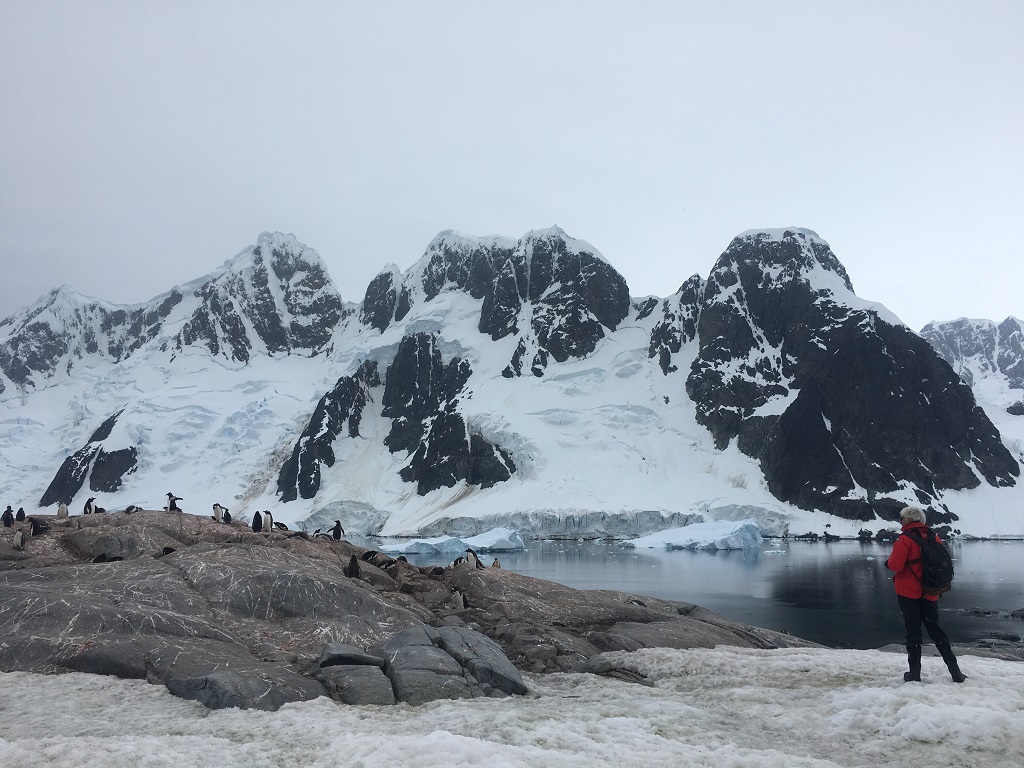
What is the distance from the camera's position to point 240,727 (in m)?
10.3

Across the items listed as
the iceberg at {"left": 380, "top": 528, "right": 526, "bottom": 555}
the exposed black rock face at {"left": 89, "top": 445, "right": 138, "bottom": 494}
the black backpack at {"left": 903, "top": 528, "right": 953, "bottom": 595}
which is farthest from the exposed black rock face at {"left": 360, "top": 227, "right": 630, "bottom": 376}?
the black backpack at {"left": 903, "top": 528, "right": 953, "bottom": 595}

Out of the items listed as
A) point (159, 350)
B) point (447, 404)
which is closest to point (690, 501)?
point (447, 404)

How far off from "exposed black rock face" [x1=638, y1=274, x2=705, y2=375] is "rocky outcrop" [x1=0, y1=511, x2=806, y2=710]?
415 feet

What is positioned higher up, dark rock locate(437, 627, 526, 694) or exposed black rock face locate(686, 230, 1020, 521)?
exposed black rock face locate(686, 230, 1020, 521)

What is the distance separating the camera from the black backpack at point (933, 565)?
11102 mm

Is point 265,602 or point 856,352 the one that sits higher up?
point 856,352

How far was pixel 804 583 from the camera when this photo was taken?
173ft

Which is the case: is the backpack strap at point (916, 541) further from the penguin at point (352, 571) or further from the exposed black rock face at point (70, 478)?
the exposed black rock face at point (70, 478)

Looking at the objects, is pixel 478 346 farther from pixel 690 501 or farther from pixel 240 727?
pixel 240 727

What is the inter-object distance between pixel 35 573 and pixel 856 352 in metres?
135

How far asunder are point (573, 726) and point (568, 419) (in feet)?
400

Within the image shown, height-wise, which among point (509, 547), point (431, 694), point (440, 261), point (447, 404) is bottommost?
point (509, 547)

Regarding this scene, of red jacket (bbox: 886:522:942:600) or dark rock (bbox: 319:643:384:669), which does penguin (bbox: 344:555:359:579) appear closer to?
dark rock (bbox: 319:643:384:669)

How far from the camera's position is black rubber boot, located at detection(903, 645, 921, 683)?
11562mm
